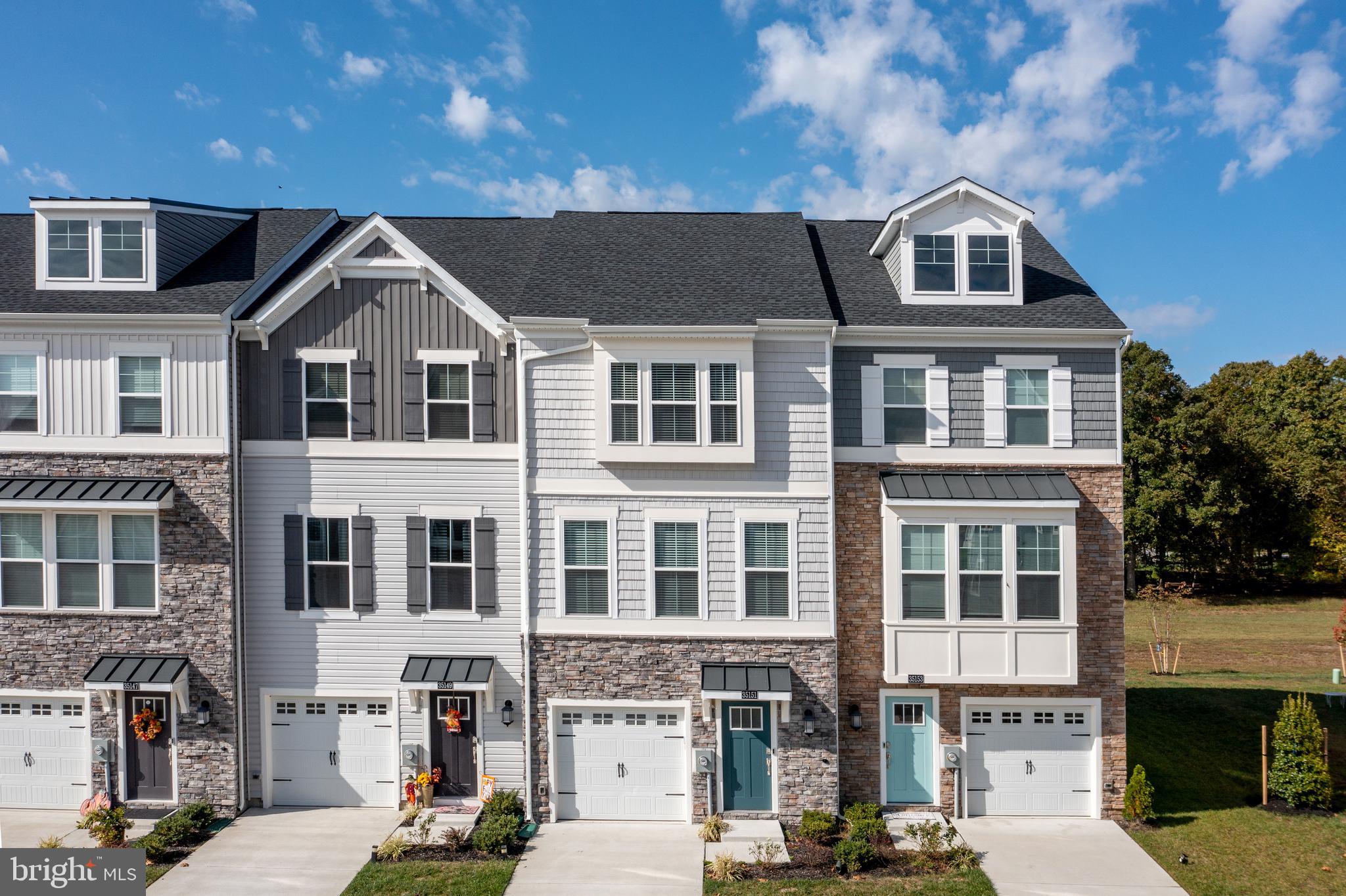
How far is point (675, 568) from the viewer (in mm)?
12102

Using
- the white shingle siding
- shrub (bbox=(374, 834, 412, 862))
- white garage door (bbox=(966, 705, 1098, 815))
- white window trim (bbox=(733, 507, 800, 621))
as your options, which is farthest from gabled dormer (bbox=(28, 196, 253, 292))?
white garage door (bbox=(966, 705, 1098, 815))

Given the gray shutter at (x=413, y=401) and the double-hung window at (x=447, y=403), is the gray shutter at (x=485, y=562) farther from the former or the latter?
the gray shutter at (x=413, y=401)

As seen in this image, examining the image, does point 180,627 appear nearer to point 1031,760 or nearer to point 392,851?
point 392,851

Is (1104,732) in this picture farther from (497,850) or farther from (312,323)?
(312,323)

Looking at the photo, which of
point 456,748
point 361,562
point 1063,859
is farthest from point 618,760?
point 1063,859

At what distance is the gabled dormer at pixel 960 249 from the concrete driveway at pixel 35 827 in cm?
1655

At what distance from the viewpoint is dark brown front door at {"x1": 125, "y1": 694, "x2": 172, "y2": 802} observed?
12.4m

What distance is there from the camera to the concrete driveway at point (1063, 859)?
1007 centimetres

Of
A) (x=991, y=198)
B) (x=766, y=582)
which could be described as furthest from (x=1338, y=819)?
(x=991, y=198)

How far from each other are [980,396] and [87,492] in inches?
607

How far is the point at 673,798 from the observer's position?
12172mm

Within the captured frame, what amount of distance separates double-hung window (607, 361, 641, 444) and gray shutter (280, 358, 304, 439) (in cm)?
557

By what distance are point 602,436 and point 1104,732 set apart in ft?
33.0

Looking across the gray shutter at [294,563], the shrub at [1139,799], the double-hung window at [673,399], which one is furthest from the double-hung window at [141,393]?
the shrub at [1139,799]
